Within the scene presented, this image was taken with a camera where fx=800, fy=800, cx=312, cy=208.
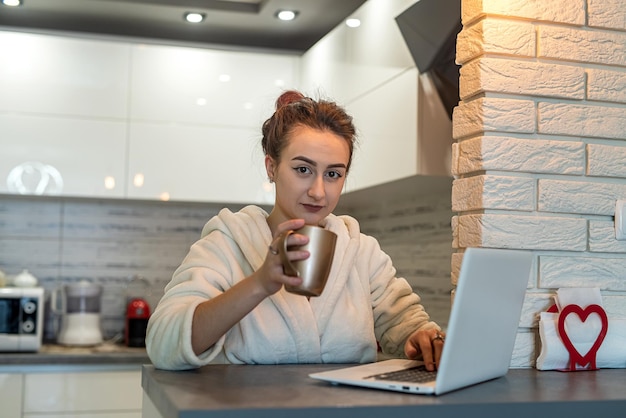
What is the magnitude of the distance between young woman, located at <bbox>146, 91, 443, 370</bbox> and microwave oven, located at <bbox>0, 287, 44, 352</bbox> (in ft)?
6.40

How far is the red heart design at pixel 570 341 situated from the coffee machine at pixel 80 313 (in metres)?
2.59

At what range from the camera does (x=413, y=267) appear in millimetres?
3516

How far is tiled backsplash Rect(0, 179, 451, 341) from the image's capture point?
384cm

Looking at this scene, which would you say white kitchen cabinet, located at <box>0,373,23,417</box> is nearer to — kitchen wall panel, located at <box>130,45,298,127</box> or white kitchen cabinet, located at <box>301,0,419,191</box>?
kitchen wall panel, located at <box>130,45,298,127</box>

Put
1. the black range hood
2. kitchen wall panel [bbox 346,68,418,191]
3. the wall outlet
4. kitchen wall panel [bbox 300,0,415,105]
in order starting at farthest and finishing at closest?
kitchen wall panel [bbox 300,0,415,105], kitchen wall panel [bbox 346,68,418,191], the black range hood, the wall outlet

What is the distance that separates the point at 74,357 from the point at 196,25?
62.7 inches

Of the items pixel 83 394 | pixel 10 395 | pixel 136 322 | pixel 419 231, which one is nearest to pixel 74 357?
pixel 83 394

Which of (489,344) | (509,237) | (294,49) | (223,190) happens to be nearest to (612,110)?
(509,237)

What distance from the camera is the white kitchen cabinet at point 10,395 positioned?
123 inches

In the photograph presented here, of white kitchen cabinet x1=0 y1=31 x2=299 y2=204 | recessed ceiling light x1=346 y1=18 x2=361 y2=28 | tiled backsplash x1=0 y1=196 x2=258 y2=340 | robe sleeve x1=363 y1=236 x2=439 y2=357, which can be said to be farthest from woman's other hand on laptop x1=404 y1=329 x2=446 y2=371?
tiled backsplash x1=0 y1=196 x2=258 y2=340

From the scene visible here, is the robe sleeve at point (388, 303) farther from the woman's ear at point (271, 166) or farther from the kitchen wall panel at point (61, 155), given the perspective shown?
the kitchen wall panel at point (61, 155)

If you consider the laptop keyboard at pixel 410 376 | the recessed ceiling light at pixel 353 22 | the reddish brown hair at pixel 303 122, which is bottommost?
the laptop keyboard at pixel 410 376

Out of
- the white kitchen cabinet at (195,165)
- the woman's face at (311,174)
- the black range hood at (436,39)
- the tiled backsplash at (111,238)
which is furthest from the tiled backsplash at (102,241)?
the woman's face at (311,174)

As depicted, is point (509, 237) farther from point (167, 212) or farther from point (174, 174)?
point (167, 212)
